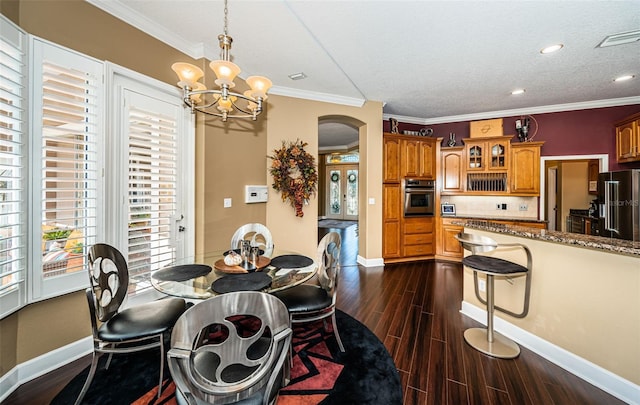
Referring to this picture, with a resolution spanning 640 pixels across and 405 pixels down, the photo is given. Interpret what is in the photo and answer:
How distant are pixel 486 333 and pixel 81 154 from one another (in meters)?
3.97

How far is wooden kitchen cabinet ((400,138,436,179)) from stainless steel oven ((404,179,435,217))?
5.5 inches

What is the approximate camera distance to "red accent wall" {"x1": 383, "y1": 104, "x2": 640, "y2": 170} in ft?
14.5

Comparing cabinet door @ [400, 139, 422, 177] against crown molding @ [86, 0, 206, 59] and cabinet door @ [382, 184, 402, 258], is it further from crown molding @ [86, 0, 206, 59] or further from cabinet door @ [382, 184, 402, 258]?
crown molding @ [86, 0, 206, 59]

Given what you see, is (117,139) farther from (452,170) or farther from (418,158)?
(452,170)

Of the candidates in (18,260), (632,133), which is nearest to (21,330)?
(18,260)

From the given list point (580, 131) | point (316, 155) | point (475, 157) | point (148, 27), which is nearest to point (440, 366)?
point (316, 155)

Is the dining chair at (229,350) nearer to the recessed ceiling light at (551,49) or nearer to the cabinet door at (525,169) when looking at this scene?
the recessed ceiling light at (551,49)

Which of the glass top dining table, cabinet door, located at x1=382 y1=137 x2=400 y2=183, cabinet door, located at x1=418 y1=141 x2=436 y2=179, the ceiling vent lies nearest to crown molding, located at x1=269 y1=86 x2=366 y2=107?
cabinet door, located at x1=382 y1=137 x2=400 y2=183

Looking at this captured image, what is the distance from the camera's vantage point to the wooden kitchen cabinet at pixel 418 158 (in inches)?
198

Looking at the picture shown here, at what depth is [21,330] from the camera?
184 centimetres

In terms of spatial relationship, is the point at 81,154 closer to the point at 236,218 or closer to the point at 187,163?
the point at 187,163

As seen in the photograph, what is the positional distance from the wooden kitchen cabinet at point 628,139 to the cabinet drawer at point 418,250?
10.7ft

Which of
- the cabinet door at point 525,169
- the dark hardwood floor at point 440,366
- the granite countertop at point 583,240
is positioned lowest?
the dark hardwood floor at point 440,366

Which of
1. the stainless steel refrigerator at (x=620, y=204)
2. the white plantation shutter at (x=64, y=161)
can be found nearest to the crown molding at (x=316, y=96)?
the white plantation shutter at (x=64, y=161)
